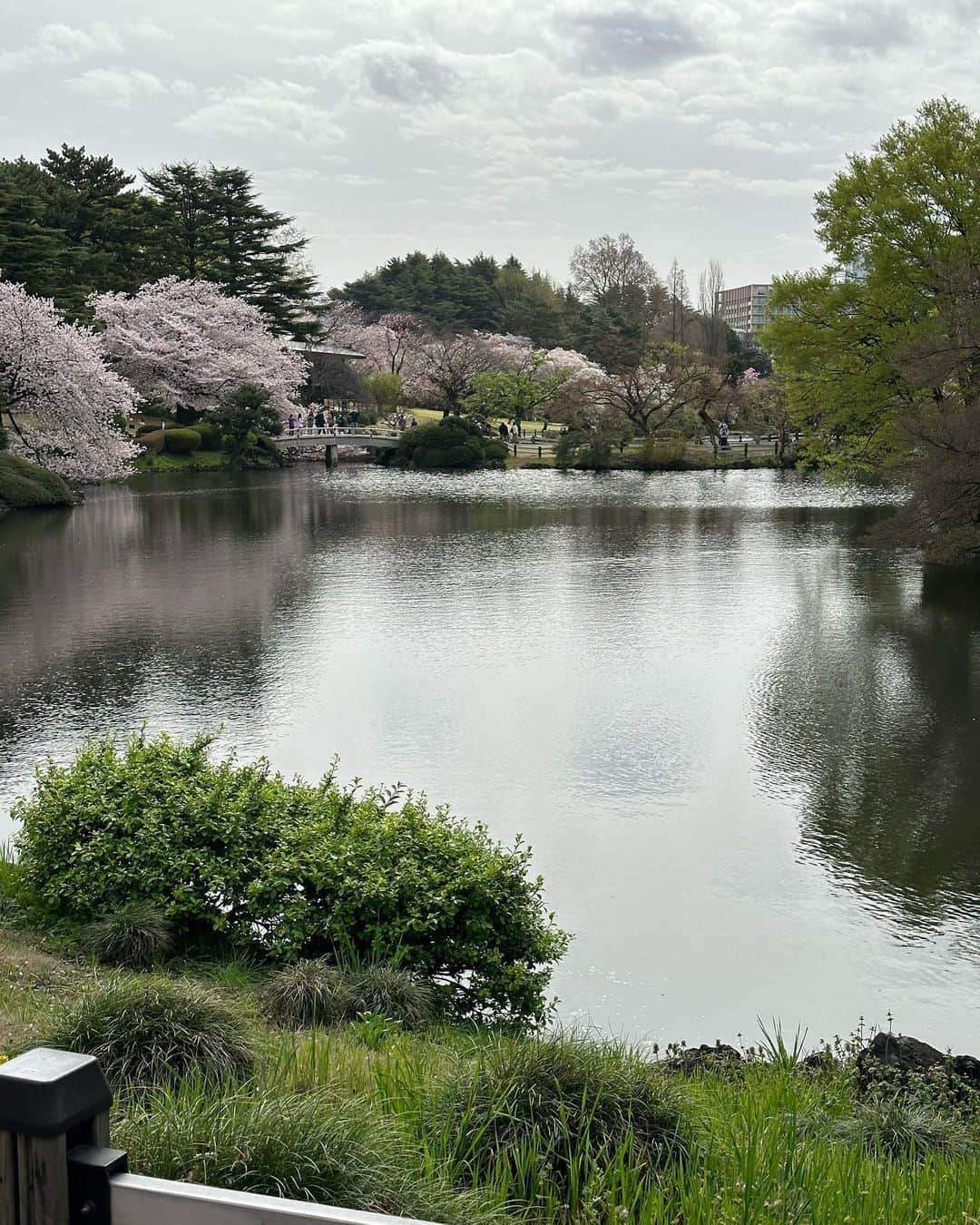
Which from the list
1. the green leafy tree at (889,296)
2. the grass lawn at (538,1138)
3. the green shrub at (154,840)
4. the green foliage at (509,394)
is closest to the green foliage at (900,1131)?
the grass lawn at (538,1138)

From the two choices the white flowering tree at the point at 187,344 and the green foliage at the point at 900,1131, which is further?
the white flowering tree at the point at 187,344

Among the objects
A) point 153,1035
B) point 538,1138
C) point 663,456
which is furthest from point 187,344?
point 538,1138

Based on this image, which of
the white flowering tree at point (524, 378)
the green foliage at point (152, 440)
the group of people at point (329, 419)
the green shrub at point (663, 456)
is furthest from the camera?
the white flowering tree at point (524, 378)

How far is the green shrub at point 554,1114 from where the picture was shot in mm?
3045

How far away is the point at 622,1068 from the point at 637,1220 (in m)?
0.73

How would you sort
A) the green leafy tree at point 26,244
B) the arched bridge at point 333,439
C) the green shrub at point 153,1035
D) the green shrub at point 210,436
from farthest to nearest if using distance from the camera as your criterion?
1. the arched bridge at point 333,439
2. the green shrub at point 210,436
3. the green leafy tree at point 26,244
4. the green shrub at point 153,1035

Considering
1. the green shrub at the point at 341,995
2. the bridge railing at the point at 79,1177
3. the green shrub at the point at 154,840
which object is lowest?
the green shrub at the point at 341,995

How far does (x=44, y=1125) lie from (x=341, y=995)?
12.1 ft

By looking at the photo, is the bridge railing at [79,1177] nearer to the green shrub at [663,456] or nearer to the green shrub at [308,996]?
the green shrub at [308,996]

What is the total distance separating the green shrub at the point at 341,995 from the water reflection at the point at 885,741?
360 cm

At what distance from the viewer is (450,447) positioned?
1790 inches

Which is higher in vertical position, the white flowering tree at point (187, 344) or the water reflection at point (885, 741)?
the white flowering tree at point (187, 344)

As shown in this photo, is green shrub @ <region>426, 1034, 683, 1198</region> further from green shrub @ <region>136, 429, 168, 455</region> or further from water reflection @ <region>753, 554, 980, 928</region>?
green shrub @ <region>136, 429, 168, 455</region>

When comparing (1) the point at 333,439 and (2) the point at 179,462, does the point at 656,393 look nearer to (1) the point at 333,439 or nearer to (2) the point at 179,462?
(1) the point at 333,439
